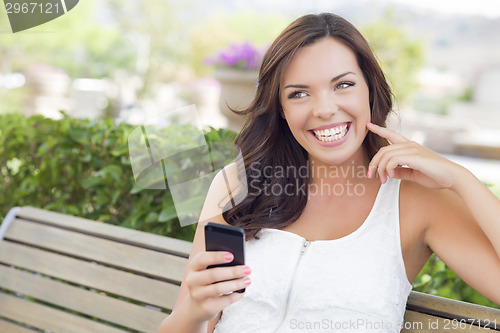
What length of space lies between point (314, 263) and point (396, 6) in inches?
504

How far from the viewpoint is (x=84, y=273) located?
2.15 metres

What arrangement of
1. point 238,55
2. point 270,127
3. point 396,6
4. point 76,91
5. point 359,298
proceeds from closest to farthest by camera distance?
point 359,298, point 270,127, point 238,55, point 76,91, point 396,6

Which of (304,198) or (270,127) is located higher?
(270,127)

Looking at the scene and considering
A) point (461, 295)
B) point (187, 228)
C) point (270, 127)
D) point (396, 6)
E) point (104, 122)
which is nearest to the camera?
point (270, 127)

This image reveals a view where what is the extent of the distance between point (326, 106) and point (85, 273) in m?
1.23

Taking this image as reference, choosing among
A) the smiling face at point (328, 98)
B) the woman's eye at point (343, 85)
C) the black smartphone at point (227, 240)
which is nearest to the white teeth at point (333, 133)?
the smiling face at point (328, 98)

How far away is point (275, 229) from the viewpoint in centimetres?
167

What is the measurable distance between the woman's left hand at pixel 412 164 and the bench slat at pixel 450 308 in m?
0.35

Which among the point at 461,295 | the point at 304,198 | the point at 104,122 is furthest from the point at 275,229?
the point at 104,122

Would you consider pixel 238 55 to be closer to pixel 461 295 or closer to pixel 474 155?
pixel 461 295

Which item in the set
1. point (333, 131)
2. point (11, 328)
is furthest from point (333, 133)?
point (11, 328)

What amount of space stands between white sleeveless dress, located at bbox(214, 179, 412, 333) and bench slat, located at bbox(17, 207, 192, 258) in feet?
1.53

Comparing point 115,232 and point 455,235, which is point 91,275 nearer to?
point 115,232

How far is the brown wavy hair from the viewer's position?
5.31 ft
